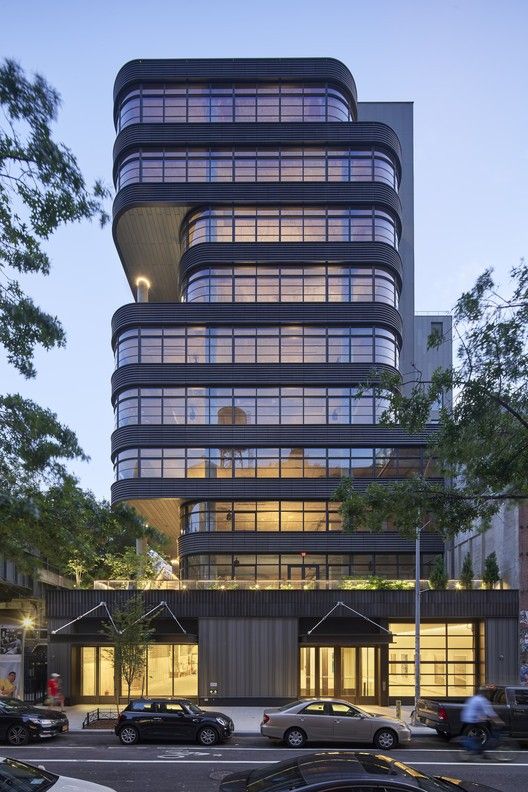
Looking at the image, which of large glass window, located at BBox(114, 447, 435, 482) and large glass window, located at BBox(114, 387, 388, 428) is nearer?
large glass window, located at BBox(114, 447, 435, 482)

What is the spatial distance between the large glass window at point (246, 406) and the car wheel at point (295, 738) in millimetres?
21526

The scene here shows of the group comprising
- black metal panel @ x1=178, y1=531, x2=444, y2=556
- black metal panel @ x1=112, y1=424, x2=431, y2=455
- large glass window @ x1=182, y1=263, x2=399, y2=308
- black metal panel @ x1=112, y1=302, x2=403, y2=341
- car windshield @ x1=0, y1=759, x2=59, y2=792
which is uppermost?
large glass window @ x1=182, y1=263, x2=399, y2=308

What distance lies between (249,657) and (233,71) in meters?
31.4

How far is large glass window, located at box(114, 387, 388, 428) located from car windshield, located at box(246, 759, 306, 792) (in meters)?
30.7

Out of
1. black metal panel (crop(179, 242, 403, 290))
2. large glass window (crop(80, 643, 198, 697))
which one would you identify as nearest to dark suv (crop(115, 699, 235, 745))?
large glass window (crop(80, 643, 198, 697))

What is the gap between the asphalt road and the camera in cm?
1692

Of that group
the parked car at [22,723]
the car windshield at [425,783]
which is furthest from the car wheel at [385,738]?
the car windshield at [425,783]

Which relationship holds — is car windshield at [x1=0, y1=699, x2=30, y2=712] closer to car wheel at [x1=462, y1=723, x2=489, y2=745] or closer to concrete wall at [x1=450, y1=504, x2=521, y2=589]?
car wheel at [x1=462, y1=723, x2=489, y2=745]

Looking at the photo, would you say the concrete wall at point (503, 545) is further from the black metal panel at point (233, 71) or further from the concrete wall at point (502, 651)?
the black metal panel at point (233, 71)

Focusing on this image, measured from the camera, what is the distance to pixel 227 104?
4497cm

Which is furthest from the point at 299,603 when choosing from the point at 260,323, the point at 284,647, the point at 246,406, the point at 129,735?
the point at 260,323

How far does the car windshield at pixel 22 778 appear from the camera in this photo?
9.95m

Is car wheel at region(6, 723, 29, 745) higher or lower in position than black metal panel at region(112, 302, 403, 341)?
lower

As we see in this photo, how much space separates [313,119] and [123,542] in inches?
1432
